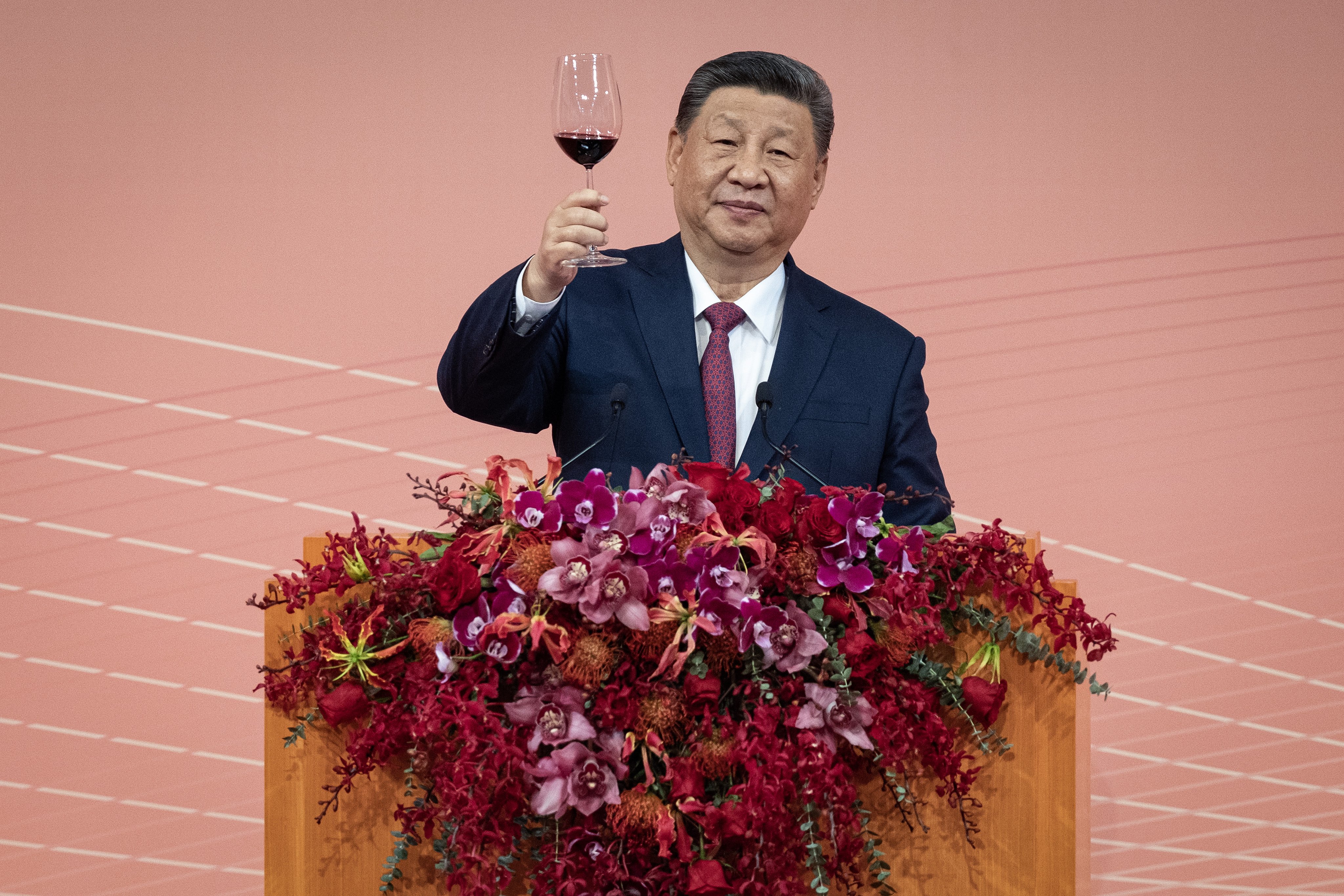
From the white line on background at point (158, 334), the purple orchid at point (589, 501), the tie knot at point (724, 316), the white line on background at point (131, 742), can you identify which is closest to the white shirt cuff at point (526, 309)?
the tie knot at point (724, 316)

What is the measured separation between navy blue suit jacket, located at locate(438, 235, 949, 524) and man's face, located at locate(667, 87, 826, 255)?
0.12 m

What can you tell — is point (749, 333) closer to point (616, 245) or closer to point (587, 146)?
point (587, 146)

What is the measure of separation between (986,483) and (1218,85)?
4.17 ft

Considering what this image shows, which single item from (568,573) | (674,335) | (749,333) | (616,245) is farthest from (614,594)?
(616,245)

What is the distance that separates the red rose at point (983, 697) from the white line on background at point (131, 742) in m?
2.51

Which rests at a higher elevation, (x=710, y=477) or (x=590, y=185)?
(x=590, y=185)

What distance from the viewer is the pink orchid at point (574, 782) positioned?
133 centimetres

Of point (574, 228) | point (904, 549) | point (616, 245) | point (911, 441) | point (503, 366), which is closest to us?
point (904, 549)

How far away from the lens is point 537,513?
1.38 meters

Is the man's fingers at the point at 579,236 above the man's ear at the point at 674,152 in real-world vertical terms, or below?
below

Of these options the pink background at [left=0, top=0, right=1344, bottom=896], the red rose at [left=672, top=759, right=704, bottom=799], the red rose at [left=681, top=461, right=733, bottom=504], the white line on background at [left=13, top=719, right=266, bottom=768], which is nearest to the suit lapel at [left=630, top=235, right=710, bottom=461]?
the red rose at [left=681, top=461, right=733, bottom=504]

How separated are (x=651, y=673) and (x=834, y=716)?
20cm

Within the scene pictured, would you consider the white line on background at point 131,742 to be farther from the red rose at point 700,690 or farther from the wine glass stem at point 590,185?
the red rose at point 700,690

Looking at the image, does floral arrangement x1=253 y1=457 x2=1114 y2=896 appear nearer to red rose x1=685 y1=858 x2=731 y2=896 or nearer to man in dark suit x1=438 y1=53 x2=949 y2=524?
red rose x1=685 y1=858 x2=731 y2=896
